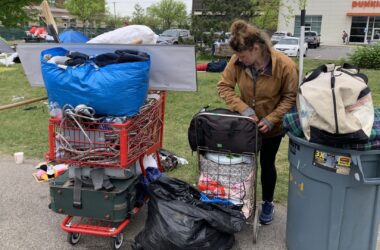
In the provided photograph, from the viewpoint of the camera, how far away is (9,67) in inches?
611

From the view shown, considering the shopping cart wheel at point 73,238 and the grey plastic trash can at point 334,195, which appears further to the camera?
the shopping cart wheel at point 73,238

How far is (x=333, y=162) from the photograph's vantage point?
8.21 feet

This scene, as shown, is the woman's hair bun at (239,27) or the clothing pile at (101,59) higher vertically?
the woman's hair bun at (239,27)

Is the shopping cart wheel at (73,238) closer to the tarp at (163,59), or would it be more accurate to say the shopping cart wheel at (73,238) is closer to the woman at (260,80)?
the tarp at (163,59)

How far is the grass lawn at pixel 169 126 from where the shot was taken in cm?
485

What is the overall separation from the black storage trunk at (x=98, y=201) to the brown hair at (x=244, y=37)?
4.49 ft

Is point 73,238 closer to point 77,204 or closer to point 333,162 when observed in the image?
point 77,204

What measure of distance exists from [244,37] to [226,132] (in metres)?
0.73

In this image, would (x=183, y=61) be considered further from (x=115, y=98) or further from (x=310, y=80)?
(x=310, y=80)

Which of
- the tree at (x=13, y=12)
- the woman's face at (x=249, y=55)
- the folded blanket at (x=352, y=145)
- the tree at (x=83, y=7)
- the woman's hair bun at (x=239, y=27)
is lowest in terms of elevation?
the folded blanket at (x=352, y=145)

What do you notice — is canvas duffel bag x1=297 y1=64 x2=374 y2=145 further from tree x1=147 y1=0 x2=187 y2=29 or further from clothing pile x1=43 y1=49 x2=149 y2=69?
tree x1=147 y1=0 x2=187 y2=29

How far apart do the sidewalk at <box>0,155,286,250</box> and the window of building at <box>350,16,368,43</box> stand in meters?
44.7

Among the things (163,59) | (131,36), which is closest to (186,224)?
(163,59)

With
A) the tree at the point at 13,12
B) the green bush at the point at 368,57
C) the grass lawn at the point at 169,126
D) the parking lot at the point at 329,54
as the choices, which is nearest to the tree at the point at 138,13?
the parking lot at the point at 329,54
